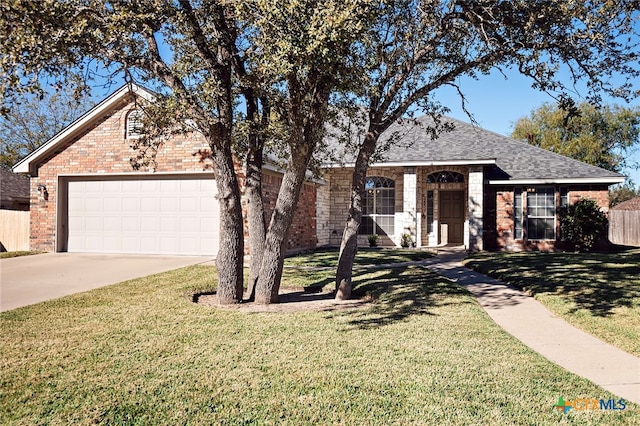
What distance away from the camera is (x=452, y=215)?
17.9 metres

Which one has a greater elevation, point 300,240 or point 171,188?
point 171,188

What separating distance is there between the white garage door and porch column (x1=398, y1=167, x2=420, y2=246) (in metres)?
7.65

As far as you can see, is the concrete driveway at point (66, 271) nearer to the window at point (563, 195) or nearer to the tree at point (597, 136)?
the window at point (563, 195)

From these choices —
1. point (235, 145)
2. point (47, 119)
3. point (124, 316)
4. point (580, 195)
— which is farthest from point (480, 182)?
point (47, 119)

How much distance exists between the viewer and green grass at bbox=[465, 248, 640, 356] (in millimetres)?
5801

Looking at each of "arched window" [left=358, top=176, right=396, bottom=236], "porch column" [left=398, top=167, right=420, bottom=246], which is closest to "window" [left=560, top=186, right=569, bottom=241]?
"porch column" [left=398, top=167, right=420, bottom=246]

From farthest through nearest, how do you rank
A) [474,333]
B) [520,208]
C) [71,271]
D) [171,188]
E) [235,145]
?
[520,208]
[171,188]
[71,271]
[235,145]
[474,333]

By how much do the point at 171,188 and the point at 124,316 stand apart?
779 centimetres

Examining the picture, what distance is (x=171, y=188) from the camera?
525 inches

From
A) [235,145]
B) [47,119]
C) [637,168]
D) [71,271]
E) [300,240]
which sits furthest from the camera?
[637,168]

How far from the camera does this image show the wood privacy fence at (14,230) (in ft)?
47.6

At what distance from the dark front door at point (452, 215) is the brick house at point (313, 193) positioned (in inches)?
1.7

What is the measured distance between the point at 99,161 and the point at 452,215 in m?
13.4

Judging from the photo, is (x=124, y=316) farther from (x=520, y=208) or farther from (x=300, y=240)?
(x=520, y=208)
